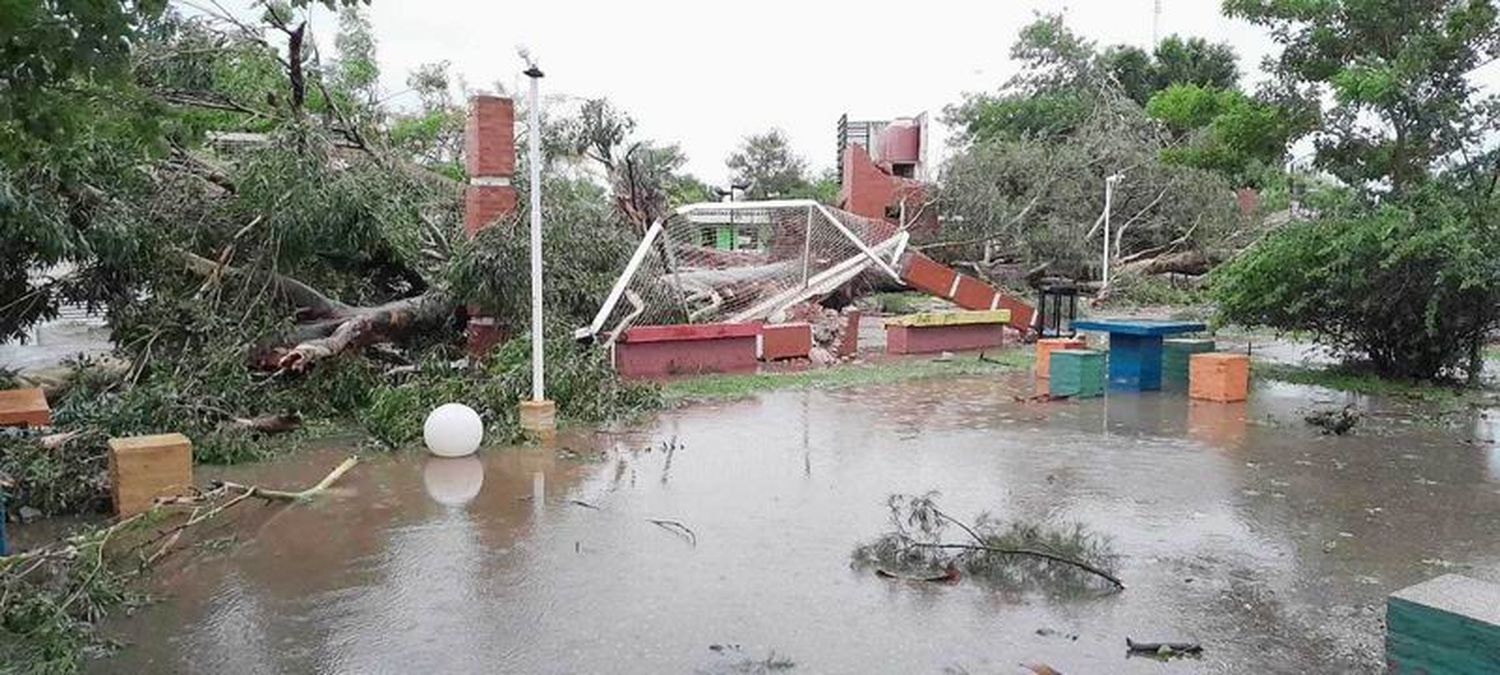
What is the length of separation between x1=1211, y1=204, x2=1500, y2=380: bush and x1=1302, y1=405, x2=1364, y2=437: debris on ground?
6.26 ft

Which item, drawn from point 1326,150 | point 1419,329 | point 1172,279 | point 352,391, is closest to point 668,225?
point 352,391

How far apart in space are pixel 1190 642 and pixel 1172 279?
26034 millimetres

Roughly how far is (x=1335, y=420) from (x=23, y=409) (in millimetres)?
9932

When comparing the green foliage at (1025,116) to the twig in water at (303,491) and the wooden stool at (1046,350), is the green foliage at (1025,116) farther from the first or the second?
the twig in water at (303,491)

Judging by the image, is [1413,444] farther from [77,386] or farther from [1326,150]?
[77,386]

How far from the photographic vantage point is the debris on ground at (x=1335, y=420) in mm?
9055

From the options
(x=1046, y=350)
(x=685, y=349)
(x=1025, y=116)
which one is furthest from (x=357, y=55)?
(x=1025, y=116)

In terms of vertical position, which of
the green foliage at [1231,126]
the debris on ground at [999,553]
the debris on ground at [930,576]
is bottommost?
the debris on ground at [930,576]

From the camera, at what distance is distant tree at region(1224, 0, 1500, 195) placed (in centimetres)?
1098

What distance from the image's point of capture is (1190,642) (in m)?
4.14

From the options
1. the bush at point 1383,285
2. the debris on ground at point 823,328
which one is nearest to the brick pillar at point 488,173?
the debris on ground at point 823,328

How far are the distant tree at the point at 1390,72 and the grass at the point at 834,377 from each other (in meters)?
4.68

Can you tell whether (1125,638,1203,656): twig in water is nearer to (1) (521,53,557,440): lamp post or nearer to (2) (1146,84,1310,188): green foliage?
(1) (521,53,557,440): lamp post

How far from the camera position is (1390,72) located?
10.6 metres
